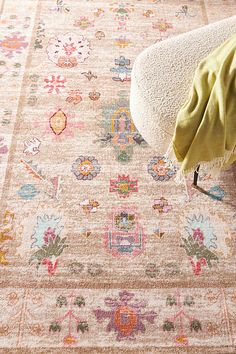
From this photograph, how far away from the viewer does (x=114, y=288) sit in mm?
1342

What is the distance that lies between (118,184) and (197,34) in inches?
23.6

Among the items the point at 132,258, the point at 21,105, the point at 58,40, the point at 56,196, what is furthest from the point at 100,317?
the point at 58,40

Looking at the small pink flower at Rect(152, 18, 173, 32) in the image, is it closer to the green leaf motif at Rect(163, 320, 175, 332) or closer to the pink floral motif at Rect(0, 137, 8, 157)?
the pink floral motif at Rect(0, 137, 8, 157)

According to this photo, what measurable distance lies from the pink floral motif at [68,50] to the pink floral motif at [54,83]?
0.08m

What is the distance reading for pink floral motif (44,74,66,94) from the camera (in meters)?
1.85

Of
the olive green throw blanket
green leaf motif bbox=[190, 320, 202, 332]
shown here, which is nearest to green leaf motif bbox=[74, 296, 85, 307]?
green leaf motif bbox=[190, 320, 202, 332]

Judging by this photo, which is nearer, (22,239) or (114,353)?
(114,353)

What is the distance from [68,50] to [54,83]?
231 mm

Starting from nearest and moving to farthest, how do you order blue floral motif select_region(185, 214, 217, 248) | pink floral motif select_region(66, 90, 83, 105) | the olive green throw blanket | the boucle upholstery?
the olive green throw blanket
the boucle upholstery
blue floral motif select_region(185, 214, 217, 248)
pink floral motif select_region(66, 90, 83, 105)

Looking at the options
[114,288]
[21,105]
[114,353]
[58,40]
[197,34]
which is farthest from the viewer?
[58,40]

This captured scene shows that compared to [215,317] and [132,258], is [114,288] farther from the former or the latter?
[215,317]

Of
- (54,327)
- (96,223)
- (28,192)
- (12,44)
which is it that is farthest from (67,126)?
(54,327)

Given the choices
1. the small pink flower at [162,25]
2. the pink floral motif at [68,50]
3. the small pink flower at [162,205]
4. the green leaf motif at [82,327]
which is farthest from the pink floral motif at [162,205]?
the small pink flower at [162,25]

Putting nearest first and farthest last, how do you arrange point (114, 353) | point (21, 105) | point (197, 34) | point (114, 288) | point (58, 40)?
point (114, 353) → point (114, 288) → point (197, 34) → point (21, 105) → point (58, 40)
